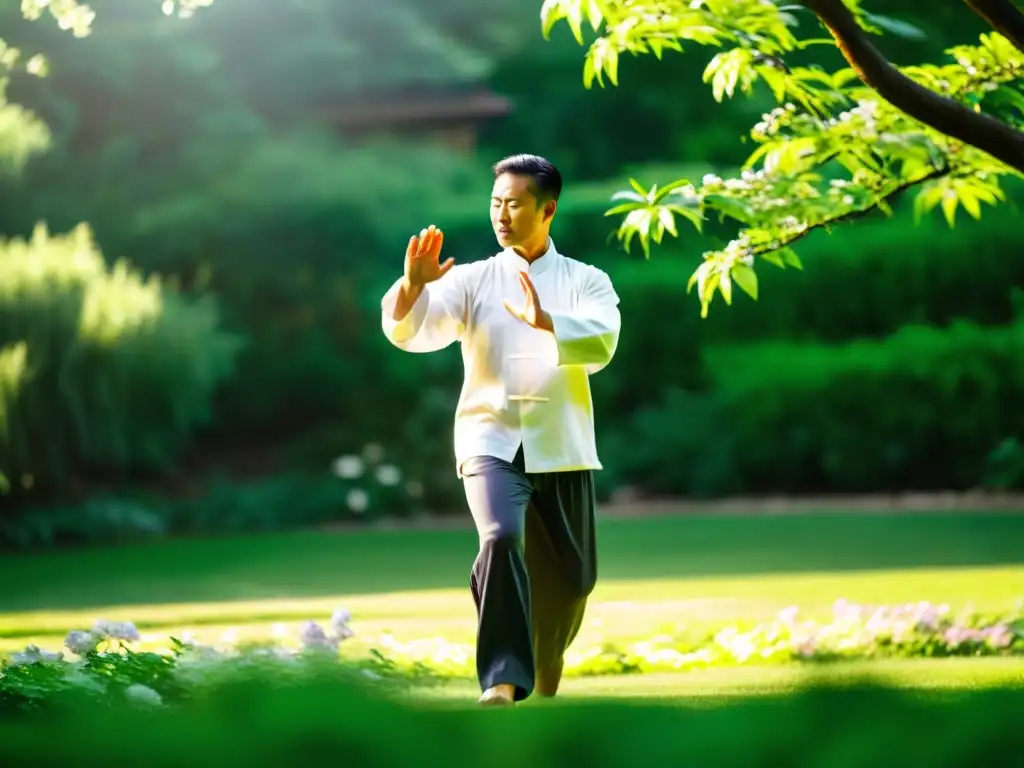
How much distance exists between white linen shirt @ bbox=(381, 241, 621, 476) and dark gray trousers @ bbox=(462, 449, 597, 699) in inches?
3.1

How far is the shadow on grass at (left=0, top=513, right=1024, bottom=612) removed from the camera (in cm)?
944

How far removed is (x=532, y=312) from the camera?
4.23m

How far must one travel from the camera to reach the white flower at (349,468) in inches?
579

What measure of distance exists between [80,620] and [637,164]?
37.5 ft

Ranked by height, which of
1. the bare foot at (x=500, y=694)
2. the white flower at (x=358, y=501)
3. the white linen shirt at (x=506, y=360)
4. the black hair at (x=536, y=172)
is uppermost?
the black hair at (x=536, y=172)

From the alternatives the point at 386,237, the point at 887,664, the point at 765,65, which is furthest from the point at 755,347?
the point at 765,65

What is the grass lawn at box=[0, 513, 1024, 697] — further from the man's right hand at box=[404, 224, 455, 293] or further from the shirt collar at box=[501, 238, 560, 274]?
the man's right hand at box=[404, 224, 455, 293]

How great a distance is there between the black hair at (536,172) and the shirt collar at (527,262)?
0.14 metres

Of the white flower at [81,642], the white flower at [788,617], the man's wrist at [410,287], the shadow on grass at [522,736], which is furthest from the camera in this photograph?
the white flower at [788,617]

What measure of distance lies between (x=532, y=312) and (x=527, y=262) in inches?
16.3

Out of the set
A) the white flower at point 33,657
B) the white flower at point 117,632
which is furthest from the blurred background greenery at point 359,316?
the white flower at point 33,657

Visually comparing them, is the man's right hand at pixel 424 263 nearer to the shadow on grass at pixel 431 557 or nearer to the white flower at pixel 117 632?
the white flower at pixel 117 632

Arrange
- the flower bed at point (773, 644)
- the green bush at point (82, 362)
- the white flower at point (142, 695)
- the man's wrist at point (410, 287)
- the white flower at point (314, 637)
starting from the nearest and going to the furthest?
the white flower at point (142, 695) < the man's wrist at point (410, 287) < the white flower at point (314, 637) < the flower bed at point (773, 644) < the green bush at point (82, 362)

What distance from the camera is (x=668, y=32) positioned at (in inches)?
174
